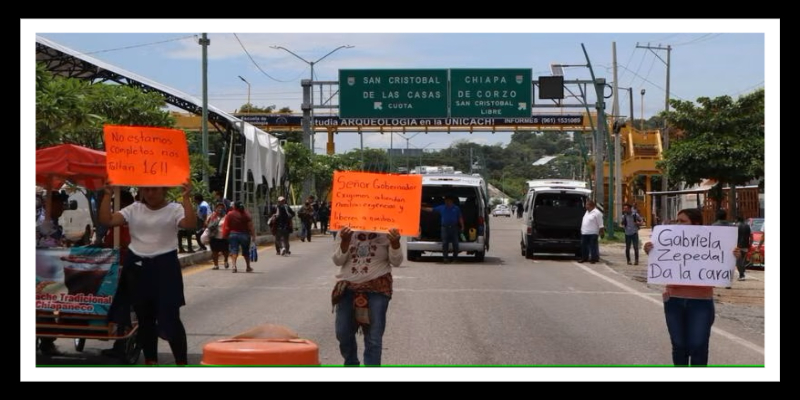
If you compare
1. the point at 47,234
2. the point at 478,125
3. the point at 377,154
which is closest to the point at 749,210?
the point at 478,125

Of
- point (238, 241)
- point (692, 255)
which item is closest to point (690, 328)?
point (692, 255)

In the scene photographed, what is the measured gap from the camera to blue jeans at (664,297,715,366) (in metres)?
7.82

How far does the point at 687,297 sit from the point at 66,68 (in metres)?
23.8

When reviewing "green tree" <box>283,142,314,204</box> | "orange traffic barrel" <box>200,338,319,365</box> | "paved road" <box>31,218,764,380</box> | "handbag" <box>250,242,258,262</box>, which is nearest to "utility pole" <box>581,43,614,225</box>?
"paved road" <box>31,218,764,380</box>

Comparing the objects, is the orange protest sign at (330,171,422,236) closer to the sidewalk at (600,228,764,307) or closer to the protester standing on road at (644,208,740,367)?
the protester standing on road at (644,208,740,367)

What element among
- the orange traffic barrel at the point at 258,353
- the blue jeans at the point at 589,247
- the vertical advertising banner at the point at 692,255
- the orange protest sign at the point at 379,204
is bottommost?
the blue jeans at the point at 589,247

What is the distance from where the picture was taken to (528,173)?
532ft

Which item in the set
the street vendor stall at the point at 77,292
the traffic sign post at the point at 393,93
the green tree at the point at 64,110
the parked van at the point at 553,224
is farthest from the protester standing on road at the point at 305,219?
the street vendor stall at the point at 77,292

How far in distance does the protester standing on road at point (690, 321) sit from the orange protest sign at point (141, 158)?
4.02m

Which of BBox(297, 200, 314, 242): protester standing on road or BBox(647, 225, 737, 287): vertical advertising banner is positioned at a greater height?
BBox(647, 225, 737, 287): vertical advertising banner

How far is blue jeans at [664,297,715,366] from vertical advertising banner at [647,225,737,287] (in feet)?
0.59

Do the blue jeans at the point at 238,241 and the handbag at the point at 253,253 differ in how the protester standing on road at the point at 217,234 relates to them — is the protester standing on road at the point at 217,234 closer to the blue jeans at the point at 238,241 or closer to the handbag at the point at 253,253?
the blue jeans at the point at 238,241

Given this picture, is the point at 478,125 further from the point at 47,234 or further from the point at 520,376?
the point at 520,376

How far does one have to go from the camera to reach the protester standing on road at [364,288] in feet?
25.7
